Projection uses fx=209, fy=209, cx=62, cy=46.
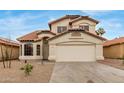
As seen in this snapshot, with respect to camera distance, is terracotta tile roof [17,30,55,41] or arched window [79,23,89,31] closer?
terracotta tile roof [17,30,55,41]

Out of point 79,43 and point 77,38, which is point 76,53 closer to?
point 79,43

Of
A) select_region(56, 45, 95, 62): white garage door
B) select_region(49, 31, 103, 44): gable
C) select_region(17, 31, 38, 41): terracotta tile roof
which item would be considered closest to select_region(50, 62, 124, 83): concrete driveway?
select_region(56, 45, 95, 62): white garage door

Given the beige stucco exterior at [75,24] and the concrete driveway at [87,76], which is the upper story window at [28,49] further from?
the concrete driveway at [87,76]

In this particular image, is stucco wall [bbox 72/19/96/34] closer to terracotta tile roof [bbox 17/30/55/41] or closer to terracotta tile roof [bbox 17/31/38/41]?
terracotta tile roof [bbox 17/30/55/41]

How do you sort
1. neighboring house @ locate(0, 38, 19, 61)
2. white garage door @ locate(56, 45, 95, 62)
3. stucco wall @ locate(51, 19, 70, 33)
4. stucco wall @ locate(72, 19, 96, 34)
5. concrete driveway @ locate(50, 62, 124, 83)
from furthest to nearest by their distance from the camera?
stucco wall @ locate(51, 19, 70, 33) → stucco wall @ locate(72, 19, 96, 34) → neighboring house @ locate(0, 38, 19, 61) → white garage door @ locate(56, 45, 95, 62) → concrete driveway @ locate(50, 62, 124, 83)

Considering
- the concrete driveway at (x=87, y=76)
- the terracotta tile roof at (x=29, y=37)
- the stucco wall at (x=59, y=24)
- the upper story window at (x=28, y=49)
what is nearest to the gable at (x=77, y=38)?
the upper story window at (x=28, y=49)

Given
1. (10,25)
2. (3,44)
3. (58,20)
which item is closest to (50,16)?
(58,20)

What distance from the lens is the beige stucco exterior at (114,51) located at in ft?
95.7

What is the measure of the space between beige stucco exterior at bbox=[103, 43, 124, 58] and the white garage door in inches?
223

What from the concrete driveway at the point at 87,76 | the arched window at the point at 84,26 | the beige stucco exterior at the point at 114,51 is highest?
the arched window at the point at 84,26

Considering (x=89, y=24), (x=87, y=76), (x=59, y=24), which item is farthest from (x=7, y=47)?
(x=87, y=76)

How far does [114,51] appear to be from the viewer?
3225cm

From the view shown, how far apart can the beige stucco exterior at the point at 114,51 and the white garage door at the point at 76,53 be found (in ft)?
18.6

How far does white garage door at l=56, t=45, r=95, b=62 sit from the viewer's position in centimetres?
2477
